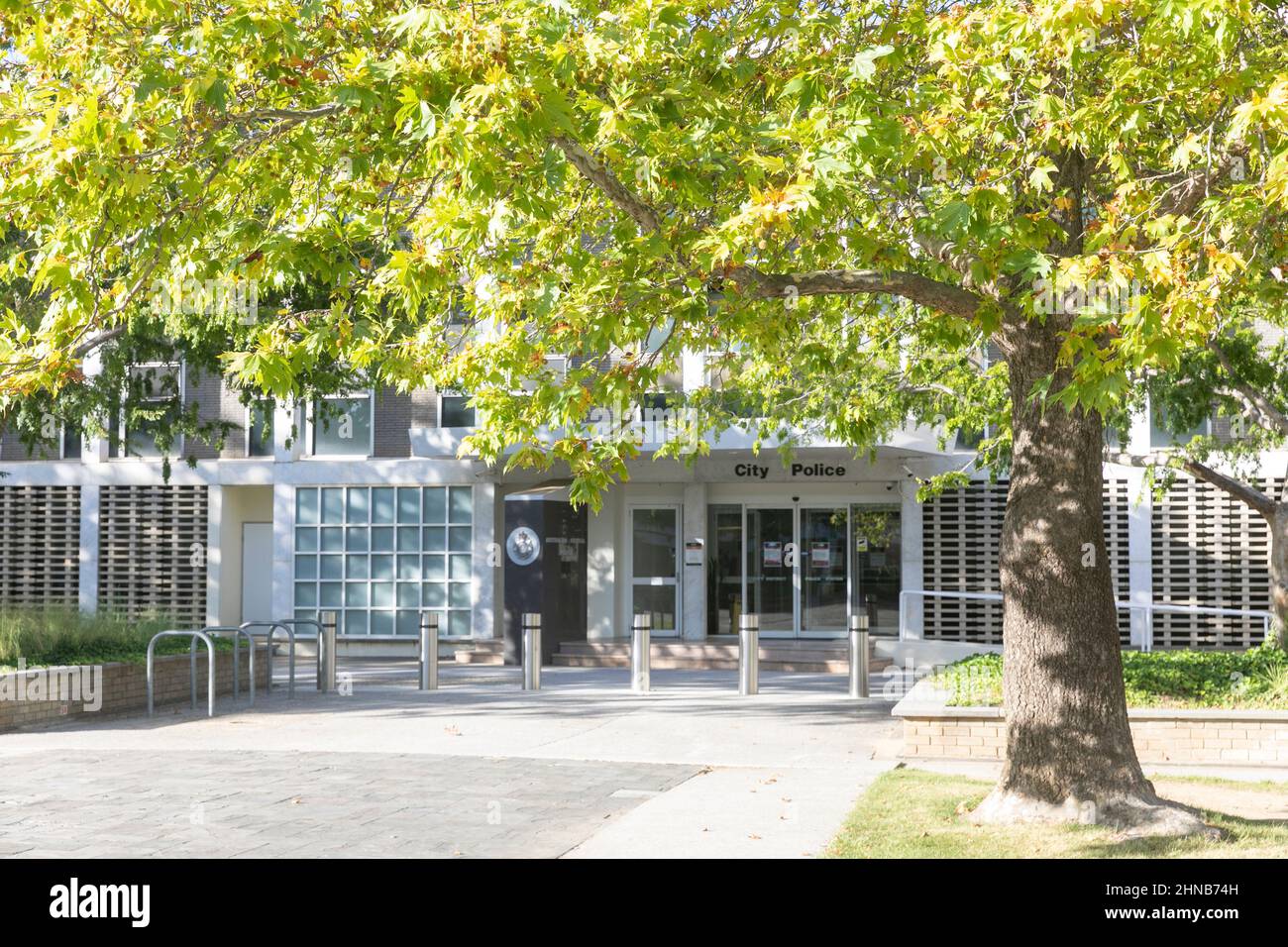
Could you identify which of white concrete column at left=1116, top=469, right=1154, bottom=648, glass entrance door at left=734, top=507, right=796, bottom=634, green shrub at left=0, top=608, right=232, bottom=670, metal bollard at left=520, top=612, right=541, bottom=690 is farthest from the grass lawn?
glass entrance door at left=734, top=507, right=796, bottom=634

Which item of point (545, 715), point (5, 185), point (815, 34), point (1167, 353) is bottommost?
point (545, 715)

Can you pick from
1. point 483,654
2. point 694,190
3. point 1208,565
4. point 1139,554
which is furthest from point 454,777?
point 1208,565

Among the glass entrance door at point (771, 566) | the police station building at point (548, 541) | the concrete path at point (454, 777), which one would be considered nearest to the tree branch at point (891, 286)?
the concrete path at point (454, 777)

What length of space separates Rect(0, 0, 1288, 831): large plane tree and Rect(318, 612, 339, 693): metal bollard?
327 inches

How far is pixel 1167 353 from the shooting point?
6.02 meters

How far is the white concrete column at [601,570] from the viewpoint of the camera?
24.0m

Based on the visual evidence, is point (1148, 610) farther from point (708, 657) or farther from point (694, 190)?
point (694, 190)

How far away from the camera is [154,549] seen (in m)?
25.7

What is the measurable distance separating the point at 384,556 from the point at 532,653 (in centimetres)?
797

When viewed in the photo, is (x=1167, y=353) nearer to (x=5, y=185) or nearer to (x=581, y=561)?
(x=5, y=185)

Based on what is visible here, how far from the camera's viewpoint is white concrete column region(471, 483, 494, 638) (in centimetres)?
2391

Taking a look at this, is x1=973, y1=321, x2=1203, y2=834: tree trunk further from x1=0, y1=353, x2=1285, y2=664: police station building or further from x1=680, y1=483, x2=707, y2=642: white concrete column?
x1=680, y1=483, x2=707, y2=642: white concrete column
